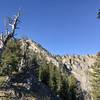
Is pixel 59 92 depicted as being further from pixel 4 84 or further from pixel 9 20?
pixel 9 20

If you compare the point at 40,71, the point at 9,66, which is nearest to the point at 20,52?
the point at 9,66

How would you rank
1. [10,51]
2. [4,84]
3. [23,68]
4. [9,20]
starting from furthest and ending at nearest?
[10,51]
[23,68]
[4,84]
[9,20]

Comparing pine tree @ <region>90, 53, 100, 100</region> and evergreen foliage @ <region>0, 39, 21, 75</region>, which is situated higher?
evergreen foliage @ <region>0, 39, 21, 75</region>

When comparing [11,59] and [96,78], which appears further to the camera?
[96,78]

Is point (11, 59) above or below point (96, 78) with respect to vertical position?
above

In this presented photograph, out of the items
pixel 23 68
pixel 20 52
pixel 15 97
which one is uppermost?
pixel 20 52

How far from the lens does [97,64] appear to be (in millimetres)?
74125

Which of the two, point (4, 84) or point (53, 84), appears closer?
point (4, 84)

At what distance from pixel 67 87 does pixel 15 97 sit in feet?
165

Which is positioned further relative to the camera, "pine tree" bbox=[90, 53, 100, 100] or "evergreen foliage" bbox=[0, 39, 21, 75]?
"pine tree" bbox=[90, 53, 100, 100]

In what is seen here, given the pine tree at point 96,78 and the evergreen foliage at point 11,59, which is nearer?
the evergreen foliage at point 11,59

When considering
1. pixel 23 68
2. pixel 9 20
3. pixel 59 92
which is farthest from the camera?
pixel 59 92

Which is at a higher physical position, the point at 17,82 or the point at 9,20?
the point at 9,20

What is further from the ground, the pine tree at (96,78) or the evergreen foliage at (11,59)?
the evergreen foliage at (11,59)
